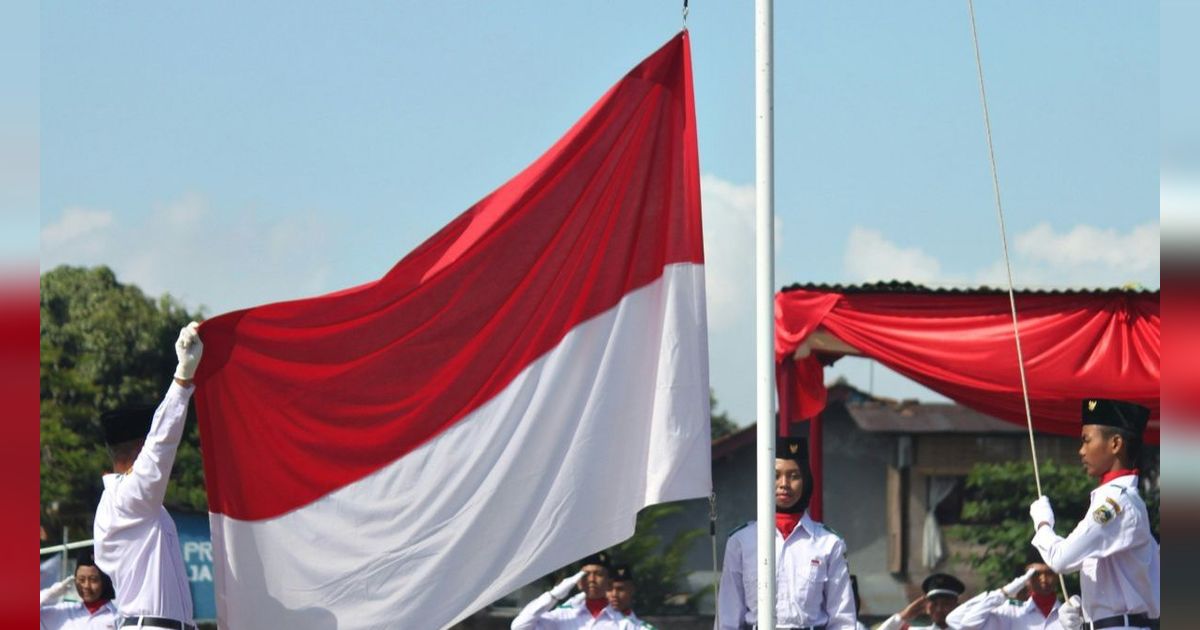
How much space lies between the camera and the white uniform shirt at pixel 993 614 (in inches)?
466

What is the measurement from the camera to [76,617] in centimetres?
1090

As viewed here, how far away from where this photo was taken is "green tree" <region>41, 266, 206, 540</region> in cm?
1986

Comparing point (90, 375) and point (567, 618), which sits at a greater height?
point (90, 375)

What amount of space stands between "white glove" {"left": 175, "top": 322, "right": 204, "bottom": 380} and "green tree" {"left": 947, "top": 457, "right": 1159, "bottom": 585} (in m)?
19.8

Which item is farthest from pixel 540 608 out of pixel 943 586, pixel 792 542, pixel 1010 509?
pixel 1010 509

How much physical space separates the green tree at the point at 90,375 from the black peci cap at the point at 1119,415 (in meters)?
14.2

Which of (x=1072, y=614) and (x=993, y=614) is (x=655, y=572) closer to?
(x=993, y=614)

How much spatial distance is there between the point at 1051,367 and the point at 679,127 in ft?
12.7

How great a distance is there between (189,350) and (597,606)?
6.06 metres

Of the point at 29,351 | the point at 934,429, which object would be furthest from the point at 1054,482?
the point at 29,351

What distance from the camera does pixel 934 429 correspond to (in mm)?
28594

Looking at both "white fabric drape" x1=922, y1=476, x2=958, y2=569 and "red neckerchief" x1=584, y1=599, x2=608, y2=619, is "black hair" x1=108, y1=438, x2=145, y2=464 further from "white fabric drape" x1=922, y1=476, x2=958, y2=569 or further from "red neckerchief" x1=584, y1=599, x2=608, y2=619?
"white fabric drape" x1=922, y1=476, x2=958, y2=569

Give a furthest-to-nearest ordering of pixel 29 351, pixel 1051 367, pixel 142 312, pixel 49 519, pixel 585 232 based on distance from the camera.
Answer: pixel 142 312
pixel 49 519
pixel 1051 367
pixel 585 232
pixel 29 351

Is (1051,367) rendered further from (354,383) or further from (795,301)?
(354,383)
